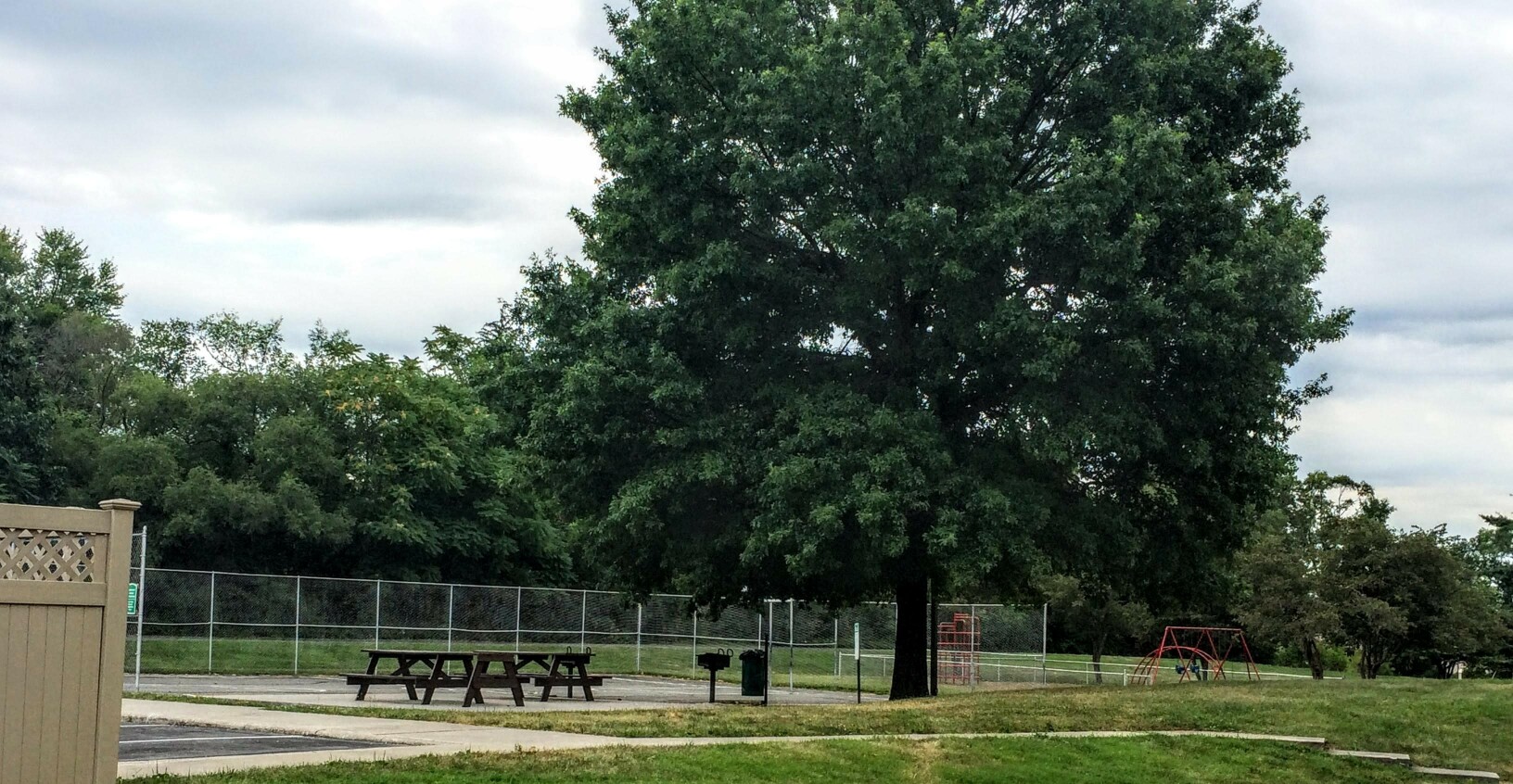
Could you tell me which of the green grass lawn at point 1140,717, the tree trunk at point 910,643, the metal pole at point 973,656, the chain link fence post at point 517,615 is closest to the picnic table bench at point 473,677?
the green grass lawn at point 1140,717

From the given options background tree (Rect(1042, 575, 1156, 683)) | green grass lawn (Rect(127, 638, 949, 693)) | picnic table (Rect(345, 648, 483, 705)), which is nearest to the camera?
picnic table (Rect(345, 648, 483, 705))

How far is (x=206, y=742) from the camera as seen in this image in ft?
44.2

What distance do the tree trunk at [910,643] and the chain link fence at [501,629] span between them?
13.0ft

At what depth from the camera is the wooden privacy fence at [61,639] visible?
8.96 meters

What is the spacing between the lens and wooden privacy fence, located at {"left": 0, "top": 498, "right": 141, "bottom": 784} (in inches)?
353

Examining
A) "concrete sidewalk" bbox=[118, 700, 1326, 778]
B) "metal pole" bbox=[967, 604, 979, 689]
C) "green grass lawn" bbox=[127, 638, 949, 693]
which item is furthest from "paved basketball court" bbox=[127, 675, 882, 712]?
"metal pole" bbox=[967, 604, 979, 689]

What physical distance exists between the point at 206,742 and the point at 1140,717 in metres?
11.7

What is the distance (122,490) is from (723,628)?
18842 millimetres

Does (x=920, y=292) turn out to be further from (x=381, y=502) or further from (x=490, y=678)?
(x=381, y=502)

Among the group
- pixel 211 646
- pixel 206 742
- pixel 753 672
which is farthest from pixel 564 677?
pixel 211 646

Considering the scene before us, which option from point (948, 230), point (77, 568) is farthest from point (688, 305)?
point (77, 568)

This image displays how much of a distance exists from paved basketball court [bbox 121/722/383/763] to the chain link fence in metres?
12.2

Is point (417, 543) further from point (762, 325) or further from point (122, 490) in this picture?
point (762, 325)

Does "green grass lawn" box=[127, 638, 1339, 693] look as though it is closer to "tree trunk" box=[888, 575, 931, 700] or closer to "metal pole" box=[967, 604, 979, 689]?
"metal pole" box=[967, 604, 979, 689]
